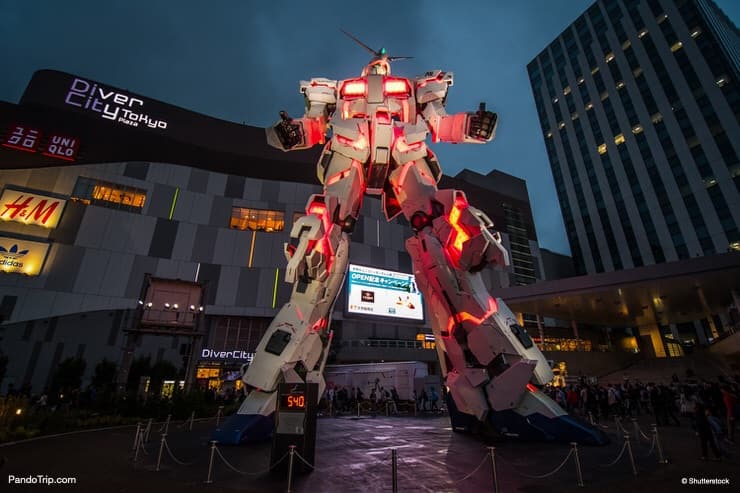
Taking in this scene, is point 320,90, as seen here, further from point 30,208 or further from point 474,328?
point 30,208

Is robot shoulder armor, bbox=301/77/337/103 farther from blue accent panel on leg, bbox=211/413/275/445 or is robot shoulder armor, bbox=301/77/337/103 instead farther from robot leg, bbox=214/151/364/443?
blue accent panel on leg, bbox=211/413/275/445

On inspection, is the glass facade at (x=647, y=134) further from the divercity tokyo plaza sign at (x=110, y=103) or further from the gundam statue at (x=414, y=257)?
the divercity tokyo plaza sign at (x=110, y=103)

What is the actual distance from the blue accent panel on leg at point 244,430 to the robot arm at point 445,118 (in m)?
7.34

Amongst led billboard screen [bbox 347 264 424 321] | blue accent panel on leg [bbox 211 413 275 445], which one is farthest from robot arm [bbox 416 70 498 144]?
led billboard screen [bbox 347 264 424 321]

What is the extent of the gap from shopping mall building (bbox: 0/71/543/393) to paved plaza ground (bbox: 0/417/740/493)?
1532 cm

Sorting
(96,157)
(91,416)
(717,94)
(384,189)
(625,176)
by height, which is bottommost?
(91,416)

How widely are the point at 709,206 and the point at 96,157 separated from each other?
6251cm

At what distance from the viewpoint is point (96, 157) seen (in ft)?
92.0

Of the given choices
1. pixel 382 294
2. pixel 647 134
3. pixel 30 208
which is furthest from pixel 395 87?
pixel 647 134

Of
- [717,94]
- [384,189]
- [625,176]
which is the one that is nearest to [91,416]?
[384,189]

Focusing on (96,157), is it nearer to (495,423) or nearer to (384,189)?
(384,189)

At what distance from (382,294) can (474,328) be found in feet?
58.0

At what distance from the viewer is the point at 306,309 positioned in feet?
22.5

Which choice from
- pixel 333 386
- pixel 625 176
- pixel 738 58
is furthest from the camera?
pixel 625 176
